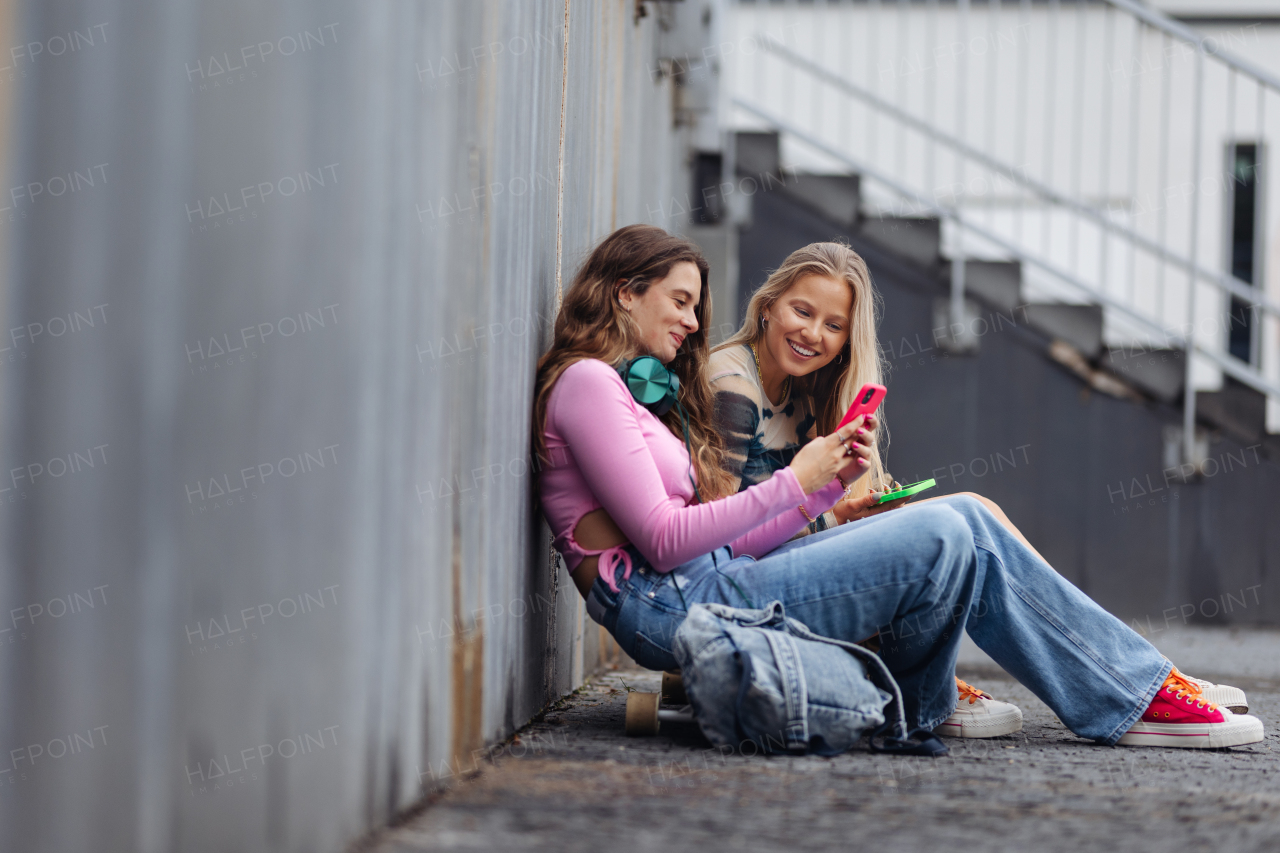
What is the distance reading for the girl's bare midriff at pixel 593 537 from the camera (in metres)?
2.46

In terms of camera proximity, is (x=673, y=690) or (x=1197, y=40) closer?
(x=673, y=690)

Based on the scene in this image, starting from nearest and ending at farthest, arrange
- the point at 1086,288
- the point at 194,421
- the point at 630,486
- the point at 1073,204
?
1. the point at 194,421
2. the point at 630,486
3. the point at 1086,288
4. the point at 1073,204

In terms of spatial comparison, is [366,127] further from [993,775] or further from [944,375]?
[944,375]

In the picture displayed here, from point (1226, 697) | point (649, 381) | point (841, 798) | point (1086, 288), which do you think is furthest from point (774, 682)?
point (1086, 288)

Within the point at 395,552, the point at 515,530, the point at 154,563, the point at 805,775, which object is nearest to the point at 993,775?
the point at 805,775

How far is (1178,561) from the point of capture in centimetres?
576

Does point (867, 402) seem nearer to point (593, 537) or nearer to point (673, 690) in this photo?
point (593, 537)

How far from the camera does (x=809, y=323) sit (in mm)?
2869

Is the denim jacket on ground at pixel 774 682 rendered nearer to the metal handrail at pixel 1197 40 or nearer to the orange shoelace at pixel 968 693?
the orange shoelace at pixel 968 693

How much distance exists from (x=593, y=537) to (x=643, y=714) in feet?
1.28

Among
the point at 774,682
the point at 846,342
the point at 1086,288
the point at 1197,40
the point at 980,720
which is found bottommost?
the point at 980,720

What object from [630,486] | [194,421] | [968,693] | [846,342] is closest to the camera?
[194,421]

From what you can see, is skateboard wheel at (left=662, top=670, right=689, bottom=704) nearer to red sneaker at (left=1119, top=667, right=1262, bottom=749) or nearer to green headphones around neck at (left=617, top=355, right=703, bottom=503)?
green headphones around neck at (left=617, top=355, right=703, bottom=503)

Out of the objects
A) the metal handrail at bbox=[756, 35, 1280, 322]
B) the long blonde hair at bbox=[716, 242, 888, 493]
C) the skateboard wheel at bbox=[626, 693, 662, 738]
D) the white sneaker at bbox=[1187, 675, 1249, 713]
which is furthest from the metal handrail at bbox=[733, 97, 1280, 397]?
the skateboard wheel at bbox=[626, 693, 662, 738]
